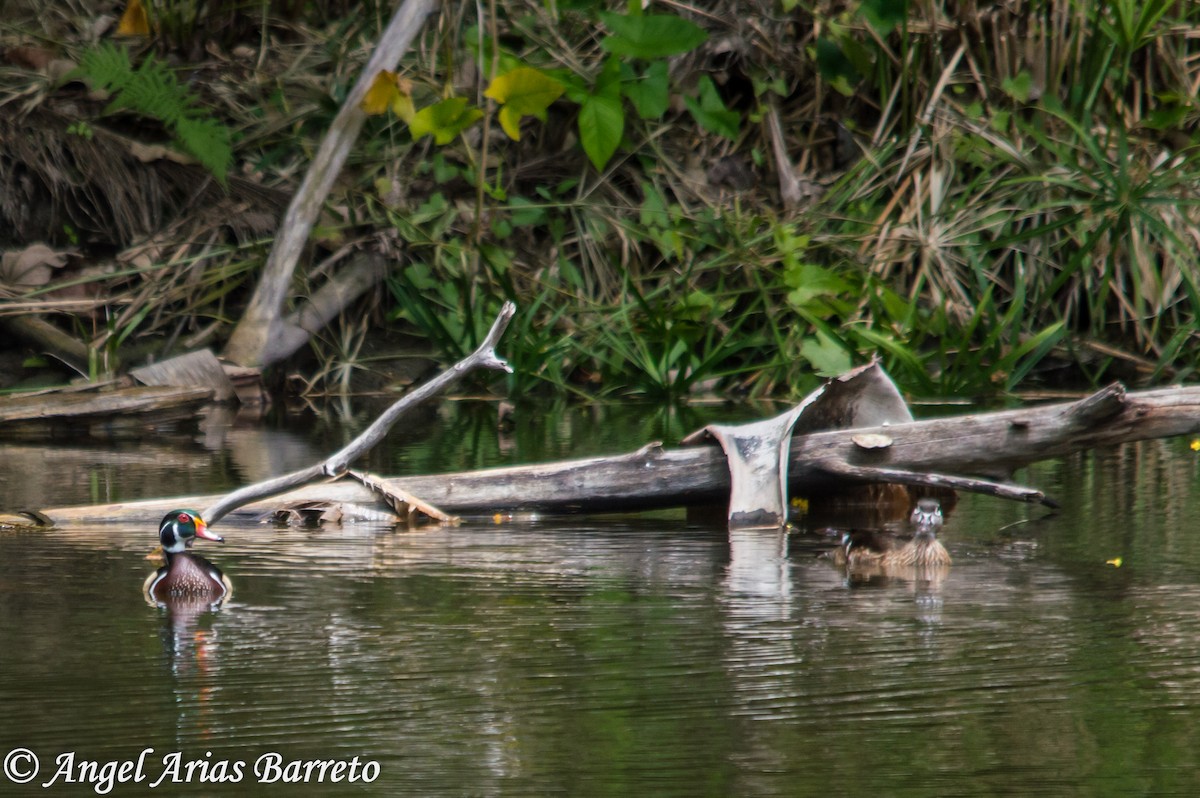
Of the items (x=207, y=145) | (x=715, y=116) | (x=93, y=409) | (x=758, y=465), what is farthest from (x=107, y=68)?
(x=758, y=465)

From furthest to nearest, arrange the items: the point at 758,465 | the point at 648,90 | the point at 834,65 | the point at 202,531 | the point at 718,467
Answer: the point at 834,65 < the point at 648,90 < the point at 718,467 < the point at 758,465 < the point at 202,531

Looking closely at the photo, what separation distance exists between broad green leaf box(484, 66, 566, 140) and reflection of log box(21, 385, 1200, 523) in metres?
4.40

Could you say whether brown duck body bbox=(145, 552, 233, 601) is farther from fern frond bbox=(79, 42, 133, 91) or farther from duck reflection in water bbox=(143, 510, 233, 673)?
fern frond bbox=(79, 42, 133, 91)

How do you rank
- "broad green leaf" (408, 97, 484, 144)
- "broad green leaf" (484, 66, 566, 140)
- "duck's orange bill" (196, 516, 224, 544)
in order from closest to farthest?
"duck's orange bill" (196, 516, 224, 544) < "broad green leaf" (484, 66, 566, 140) < "broad green leaf" (408, 97, 484, 144)

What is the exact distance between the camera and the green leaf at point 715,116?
12156mm

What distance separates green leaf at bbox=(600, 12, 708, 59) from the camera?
36.3 feet

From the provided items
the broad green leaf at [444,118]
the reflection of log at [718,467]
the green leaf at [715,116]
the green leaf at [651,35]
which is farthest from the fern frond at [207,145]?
the reflection of log at [718,467]

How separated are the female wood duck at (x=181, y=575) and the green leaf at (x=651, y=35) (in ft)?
21.8

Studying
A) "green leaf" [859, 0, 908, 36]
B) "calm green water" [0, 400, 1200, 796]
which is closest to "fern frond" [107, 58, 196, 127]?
"green leaf" [859, 0, 908, 36]

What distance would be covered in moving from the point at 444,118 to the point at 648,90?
5.38ft

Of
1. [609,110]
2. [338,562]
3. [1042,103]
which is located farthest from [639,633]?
[1042,103]

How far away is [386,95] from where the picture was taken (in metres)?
10.2

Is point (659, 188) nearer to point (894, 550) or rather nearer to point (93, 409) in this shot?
point (93, 409)

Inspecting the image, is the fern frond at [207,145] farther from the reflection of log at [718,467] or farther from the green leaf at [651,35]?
the reflection of log at [718,467]
